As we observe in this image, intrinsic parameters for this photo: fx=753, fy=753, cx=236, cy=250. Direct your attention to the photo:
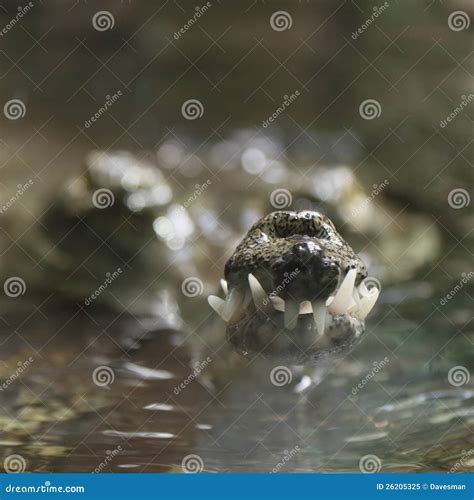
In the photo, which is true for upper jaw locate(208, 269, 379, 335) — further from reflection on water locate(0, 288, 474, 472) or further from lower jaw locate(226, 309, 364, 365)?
reflection on water locate(0, 288, 474, 472)

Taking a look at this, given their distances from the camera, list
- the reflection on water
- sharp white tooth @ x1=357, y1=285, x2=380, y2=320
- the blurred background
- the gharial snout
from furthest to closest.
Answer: the blurred background, the reflection on water, sharp white tooth @ x1=357, y1=285, x2=380, y2=320, the gharial snout

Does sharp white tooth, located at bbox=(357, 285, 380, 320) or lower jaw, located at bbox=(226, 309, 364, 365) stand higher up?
sharp white tooth, located at bbox=(357, 285, 380, 320)

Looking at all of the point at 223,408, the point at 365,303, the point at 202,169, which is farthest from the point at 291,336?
the point at 202,169

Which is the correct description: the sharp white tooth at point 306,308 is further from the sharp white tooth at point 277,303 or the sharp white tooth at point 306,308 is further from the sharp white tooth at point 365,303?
the sharp white tooth at point 365,303

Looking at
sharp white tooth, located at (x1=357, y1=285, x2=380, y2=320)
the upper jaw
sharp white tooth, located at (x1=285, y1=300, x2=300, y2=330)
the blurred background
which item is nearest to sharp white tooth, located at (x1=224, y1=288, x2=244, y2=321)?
the upper jaw

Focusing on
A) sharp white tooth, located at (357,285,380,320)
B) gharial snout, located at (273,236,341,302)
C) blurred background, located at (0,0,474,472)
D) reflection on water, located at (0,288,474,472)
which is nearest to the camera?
gharial snout, located at (273,236,341,302)

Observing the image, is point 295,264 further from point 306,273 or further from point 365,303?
point 365,303
